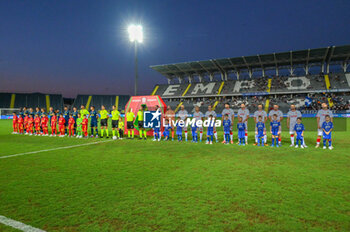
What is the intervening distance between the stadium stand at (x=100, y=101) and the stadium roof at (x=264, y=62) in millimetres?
16634

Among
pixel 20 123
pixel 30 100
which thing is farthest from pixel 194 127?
pixel 30 100

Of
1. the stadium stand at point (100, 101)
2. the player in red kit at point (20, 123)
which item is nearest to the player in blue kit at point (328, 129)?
the player in red kit at point (20, 123)

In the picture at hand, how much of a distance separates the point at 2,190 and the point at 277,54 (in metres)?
41.3

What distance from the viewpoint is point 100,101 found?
59.4 meters

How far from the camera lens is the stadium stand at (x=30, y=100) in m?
48.5

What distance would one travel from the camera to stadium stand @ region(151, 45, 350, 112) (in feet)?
121

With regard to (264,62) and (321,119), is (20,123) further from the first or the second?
(264,62)

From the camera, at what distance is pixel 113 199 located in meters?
3.79

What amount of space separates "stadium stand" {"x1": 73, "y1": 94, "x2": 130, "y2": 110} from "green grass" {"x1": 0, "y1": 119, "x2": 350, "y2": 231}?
175ft

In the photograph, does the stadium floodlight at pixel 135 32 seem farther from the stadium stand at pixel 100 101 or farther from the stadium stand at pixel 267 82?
the stadium stand at pixel 100 101

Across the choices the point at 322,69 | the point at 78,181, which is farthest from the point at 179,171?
the point at 322,69

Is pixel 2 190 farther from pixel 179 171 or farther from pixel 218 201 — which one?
pixel 218 201

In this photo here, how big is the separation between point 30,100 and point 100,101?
1581 cm

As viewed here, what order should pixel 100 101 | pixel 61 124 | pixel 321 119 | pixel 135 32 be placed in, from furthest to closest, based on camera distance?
pixel 100 101
pixel 135 32
pixel 61 124
pixel 321 119
